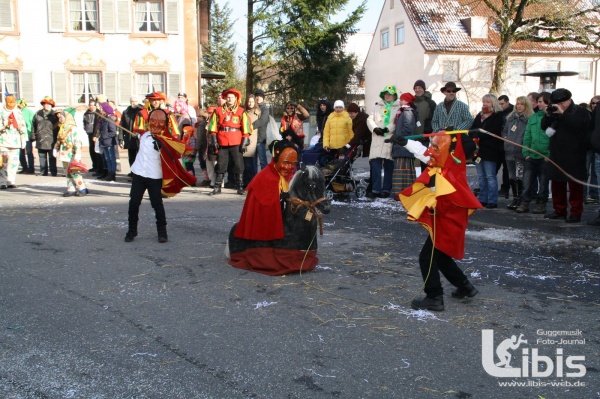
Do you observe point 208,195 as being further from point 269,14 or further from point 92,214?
point 269,14

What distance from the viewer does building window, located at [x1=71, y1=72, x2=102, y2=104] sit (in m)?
27.7

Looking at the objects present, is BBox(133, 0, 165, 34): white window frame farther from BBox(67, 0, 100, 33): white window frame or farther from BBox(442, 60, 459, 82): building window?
BBox(442, 60, 459, 82): building window

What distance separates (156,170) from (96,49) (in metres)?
21.3

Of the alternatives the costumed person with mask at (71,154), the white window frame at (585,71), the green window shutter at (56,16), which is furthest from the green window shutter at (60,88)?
the white window frame at (585,71)

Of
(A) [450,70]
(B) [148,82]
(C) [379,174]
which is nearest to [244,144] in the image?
(C) [379,174]

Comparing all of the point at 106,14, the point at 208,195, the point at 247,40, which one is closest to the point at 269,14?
the point at 247,40

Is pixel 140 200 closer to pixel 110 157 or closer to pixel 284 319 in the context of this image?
pixel 284 319

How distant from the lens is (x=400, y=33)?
4253 cm

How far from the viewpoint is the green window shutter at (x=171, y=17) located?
27734mm

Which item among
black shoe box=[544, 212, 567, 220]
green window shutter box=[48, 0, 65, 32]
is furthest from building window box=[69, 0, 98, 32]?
black shoe box=[544, 212, 567, 220]

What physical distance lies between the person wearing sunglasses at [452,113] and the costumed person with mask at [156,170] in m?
5.38

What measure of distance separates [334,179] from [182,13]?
18504 mm

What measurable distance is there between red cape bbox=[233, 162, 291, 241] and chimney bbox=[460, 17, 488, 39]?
36789mm

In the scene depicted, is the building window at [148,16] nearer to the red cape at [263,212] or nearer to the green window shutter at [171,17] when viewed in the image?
the green window shutter at [171,17]
